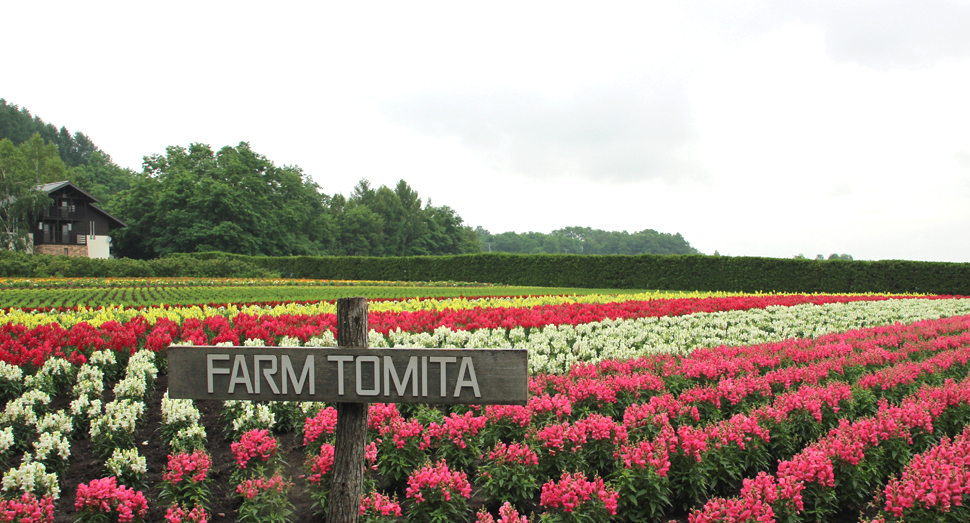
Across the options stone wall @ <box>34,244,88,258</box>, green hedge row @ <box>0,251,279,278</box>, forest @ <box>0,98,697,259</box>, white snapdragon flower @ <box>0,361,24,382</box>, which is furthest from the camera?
stone wall @ <box>34,244,88,258</box>

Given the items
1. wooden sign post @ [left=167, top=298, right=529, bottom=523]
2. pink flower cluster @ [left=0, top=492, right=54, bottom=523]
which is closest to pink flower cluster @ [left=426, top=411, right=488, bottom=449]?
wooden sign post @ [left=167, top=298, right=529, bottom=523]

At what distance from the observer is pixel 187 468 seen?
3.67 metres

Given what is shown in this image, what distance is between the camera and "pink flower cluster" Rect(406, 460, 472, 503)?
3.45 meters

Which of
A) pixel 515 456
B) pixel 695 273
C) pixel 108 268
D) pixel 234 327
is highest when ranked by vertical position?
pixel 108 268

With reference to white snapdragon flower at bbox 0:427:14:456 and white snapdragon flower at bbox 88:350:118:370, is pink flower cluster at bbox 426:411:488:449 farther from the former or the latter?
white snapdragon flower at bbox 88:350:118:370

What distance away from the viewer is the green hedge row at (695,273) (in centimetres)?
2322

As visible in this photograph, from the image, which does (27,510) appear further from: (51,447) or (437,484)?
(437,484)

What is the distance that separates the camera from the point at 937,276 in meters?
22.9

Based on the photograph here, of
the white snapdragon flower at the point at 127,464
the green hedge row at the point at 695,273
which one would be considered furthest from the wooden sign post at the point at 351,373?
the green hedge row at the point at 695,273

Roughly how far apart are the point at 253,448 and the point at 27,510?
1.22 meters

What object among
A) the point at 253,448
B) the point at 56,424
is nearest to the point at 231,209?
the point at 56,424

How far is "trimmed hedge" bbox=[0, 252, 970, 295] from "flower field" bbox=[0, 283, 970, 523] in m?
19.1

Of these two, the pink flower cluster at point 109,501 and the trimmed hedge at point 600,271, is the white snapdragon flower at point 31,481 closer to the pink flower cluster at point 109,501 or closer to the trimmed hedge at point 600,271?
the pink flower cluster at point 109,501

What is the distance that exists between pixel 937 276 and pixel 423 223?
178ft
